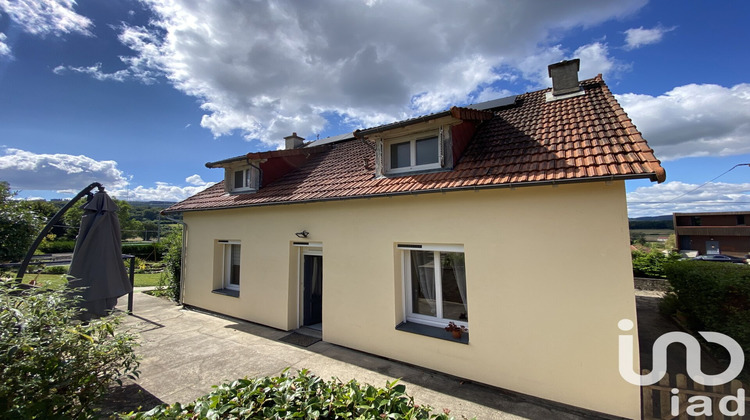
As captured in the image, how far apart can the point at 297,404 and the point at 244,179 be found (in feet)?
30.1

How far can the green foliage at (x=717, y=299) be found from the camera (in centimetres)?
545

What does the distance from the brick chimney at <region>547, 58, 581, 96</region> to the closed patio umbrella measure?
11738 millimetres

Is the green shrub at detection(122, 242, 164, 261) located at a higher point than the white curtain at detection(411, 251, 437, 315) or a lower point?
lower

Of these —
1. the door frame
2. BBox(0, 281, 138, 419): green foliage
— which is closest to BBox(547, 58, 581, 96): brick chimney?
the door frame

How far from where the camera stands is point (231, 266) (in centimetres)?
1026

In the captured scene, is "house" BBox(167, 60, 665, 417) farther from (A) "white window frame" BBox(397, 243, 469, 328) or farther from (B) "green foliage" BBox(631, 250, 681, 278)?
(B) "green foliage" BBox(631, 250, 681, 278)

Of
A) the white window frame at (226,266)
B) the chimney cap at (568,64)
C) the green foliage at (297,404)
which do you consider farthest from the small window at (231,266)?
the chimney cap at (568,64)

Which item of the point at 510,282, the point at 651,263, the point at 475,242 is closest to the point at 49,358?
the point at 475,242

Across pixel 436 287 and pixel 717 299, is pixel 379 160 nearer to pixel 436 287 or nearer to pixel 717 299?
pixel 436 287

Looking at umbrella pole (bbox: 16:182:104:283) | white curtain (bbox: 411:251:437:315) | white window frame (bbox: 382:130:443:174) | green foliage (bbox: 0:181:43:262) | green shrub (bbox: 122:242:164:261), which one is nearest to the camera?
umbrella pole (bbox: 16:182:104:283)

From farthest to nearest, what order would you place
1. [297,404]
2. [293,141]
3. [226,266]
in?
[293,141] < [226,266] < [297,404]

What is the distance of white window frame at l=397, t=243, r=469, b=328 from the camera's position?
583 centimetres

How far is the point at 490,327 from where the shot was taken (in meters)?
5.12

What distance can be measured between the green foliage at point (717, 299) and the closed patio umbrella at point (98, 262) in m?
12.2
